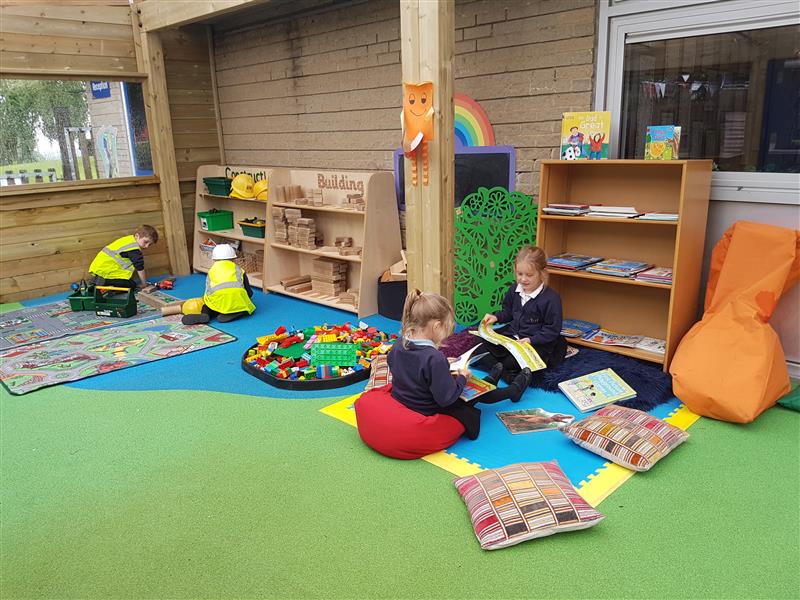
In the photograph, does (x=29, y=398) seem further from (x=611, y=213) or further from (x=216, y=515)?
(x=611, y=213)

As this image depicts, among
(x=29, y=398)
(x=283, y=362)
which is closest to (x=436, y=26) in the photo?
(x=283, y=362)

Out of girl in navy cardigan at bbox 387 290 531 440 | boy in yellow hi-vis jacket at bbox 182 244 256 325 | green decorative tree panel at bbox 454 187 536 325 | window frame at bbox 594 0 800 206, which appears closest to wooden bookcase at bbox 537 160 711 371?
window frame at bbox 594 0 800 206

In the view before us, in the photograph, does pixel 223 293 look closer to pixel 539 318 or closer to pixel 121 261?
pixel 121 261

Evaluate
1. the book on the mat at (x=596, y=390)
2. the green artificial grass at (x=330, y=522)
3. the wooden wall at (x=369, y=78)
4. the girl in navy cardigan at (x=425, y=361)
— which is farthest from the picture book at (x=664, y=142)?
the girl in navy cardigan at (x=425, y=361)

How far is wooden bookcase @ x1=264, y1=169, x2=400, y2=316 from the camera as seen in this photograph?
597 centimetres

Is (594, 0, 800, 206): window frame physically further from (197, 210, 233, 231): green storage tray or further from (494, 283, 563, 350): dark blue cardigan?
(197, 210, 233, 231): green storage tray

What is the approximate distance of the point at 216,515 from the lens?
9.48 ft

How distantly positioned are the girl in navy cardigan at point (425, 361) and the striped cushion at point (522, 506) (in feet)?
1.75

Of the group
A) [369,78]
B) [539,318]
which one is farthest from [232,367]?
[369,78]

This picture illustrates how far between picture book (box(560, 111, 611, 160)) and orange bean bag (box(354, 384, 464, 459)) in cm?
233

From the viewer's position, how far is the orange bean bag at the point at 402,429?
3264 mm

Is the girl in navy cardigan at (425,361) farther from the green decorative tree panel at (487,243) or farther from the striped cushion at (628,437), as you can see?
the green decorative tree panel at (487,243)

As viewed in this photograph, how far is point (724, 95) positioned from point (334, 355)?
337cm

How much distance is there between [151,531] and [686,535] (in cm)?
241
